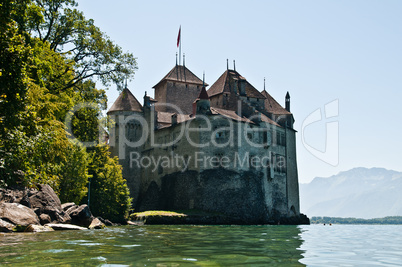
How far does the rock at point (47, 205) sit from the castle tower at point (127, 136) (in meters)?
42.2

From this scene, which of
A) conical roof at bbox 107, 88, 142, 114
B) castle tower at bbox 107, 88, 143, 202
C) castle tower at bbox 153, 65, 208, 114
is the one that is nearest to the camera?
castle tower at bbox 107, 88, 143, 202

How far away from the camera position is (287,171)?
227ft

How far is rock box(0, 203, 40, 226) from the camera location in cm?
2103

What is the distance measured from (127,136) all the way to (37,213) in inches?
1827

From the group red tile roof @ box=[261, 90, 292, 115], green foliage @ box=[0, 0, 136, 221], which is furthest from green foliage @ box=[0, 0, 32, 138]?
red tile roof @ box=[261, 90, 292, 115]

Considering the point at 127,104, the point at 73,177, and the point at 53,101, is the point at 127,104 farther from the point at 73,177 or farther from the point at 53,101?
the point at 53,101

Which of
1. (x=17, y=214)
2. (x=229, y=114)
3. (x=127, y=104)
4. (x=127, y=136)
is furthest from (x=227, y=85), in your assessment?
(x=17, y=214)

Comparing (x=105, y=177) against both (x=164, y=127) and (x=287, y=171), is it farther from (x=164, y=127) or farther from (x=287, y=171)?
(x=287, y=171)

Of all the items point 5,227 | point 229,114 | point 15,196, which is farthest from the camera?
point 229,114

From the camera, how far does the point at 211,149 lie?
59.4 m

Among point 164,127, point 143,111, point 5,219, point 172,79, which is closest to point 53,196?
point 5,219

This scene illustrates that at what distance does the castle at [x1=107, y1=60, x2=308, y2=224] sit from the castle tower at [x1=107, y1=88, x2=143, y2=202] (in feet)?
0.53

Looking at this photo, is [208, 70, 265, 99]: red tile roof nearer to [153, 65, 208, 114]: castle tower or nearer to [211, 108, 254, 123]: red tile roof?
[153, 65, 208, 114]: castle tower

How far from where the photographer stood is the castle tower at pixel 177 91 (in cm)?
7600
